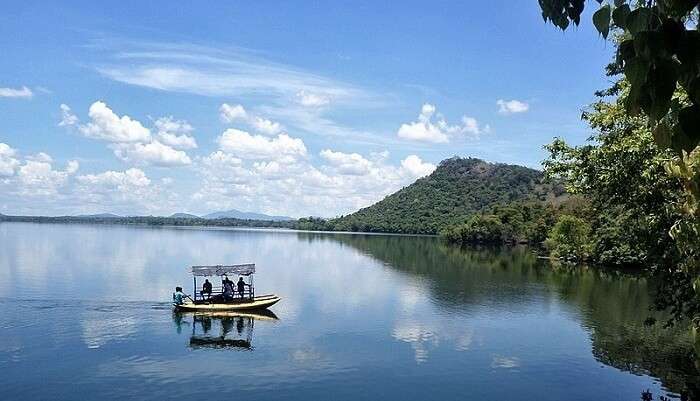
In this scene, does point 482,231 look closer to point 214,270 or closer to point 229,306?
point 214,270

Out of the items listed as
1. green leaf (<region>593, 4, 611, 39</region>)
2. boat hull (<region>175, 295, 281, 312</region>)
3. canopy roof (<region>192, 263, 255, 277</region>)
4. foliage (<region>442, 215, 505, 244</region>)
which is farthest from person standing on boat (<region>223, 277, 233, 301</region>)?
foliage (<region>442, 215, 505, 244</region>)

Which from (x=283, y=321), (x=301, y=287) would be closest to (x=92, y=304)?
(x=283, y=321)

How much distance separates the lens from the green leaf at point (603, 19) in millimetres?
2389

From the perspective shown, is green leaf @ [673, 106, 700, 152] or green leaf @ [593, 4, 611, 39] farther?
green leaf @ [593, 4, 611, 39]

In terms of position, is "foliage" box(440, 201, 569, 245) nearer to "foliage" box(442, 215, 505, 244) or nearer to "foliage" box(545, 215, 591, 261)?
"foliage" box(442, 215, 505, 244)

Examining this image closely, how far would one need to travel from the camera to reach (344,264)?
85.9m

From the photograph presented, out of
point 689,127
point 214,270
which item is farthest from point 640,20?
point 214,270

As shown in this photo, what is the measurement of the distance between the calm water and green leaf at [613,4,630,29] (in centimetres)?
2278

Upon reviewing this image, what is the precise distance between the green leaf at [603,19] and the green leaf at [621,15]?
0.05 meters

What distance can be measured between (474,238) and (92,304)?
121710 mm

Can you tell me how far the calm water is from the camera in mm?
24688

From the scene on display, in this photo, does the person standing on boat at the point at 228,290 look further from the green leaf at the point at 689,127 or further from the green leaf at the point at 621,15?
the green leaf at the point at 689,127

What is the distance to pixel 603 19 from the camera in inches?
94.3

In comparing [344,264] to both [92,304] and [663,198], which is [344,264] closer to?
[92,304]
